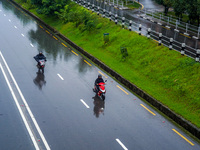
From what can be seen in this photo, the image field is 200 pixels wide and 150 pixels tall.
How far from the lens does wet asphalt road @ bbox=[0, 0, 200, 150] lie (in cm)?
1423

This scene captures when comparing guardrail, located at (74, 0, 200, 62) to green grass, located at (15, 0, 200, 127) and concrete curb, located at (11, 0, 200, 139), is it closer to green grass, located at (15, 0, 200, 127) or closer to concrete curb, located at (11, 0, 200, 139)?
green grass, located at (15, 0, 200, 127)

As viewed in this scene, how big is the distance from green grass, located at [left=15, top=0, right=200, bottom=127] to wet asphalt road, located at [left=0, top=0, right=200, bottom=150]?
3.71 ft

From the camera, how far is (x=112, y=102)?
18500mm

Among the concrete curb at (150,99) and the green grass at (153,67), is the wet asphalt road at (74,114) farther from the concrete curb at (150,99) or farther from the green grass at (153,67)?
the green grass at (153,67)

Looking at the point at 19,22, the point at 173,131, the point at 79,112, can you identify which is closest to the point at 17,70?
the point at 79,112

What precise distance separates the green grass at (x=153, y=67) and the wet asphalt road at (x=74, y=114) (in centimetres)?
113

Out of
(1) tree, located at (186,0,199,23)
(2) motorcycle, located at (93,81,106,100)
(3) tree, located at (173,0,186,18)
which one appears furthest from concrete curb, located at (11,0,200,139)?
(3) tree, located at (173,0,186,18)

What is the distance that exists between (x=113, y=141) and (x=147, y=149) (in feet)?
4.86

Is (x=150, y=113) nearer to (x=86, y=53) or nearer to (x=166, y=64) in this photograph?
(x=166, y=64)

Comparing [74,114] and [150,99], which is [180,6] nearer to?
[150,99]

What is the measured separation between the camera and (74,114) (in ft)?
54.9

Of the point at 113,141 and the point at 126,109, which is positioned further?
the point at 126,109

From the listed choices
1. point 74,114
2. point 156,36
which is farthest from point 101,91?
point 156,36

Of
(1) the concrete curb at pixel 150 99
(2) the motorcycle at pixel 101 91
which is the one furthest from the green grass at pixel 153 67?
(2) the motorcycle at pixel 101 91
